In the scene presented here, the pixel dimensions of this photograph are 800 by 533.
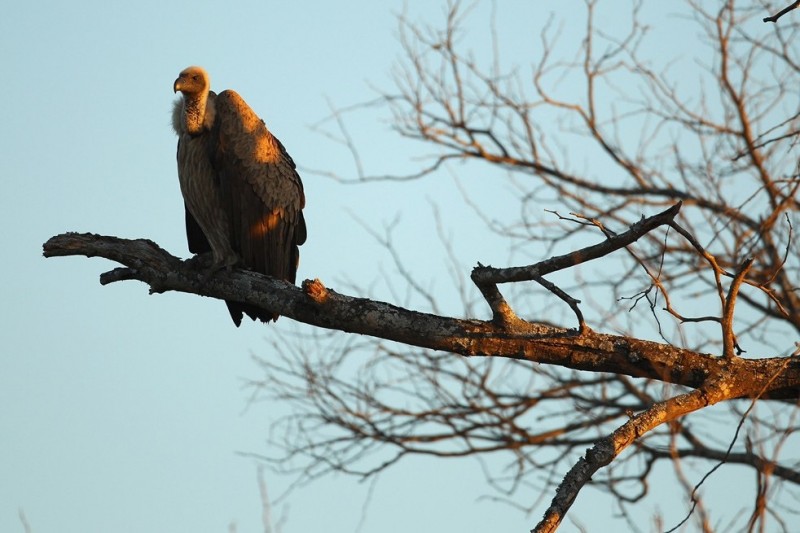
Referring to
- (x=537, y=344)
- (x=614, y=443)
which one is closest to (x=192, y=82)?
(x=537, y=344)

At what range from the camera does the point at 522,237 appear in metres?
8.82

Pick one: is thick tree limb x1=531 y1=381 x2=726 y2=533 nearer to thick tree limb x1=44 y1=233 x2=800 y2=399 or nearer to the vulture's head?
thick tree limb x1=44 y1=233 x2=800 y2=399

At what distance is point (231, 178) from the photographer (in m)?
5.92

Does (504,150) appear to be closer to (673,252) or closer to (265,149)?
(673,252)

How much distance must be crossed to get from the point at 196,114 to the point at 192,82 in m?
0.20

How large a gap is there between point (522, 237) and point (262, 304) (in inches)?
176

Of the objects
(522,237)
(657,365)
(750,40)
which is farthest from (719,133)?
(657,365)

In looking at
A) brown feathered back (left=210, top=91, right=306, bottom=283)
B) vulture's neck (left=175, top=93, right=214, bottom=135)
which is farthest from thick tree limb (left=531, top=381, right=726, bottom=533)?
vulture's neck (left=175, top=93, right=214, bottom=135)

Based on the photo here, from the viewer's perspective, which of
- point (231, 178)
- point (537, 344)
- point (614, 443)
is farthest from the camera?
point (231, 178)

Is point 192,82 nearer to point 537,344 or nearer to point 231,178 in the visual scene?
point 231,178

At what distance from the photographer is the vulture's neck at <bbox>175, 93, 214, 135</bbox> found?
5.95 meters

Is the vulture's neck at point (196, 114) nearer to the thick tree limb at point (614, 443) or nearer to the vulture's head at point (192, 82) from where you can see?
the vulture's head at point (192, 82)

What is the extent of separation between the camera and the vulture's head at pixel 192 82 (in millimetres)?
6000

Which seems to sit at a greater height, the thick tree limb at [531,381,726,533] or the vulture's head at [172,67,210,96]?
the vulture's head at [172,67,210,96]
